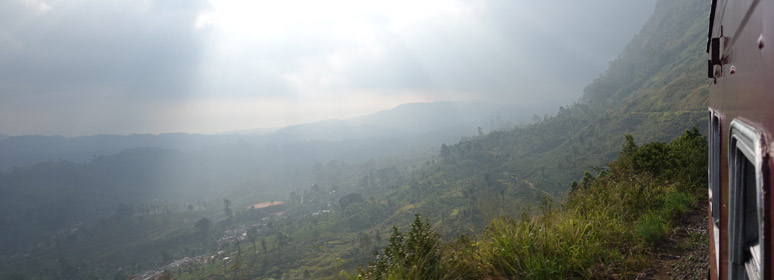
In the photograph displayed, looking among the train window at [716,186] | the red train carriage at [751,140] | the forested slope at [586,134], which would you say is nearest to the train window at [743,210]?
Result: the red train carriage at [751,140]

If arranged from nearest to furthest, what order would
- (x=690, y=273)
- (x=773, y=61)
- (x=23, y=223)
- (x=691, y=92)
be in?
(x=773, y=61) < (x=690, y=273) < (x=691, y=92) < (x=23, y=223)

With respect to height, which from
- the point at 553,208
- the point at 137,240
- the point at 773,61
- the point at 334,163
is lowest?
the point at 137,240

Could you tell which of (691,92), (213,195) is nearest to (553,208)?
(691,92)

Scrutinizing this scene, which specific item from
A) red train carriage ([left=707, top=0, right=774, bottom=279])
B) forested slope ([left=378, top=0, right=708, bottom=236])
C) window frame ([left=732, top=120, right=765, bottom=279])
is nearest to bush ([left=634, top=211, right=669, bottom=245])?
red train carriage ([left=707, top=0, right=774, bottom=279])

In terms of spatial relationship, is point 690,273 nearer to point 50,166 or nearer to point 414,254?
point 414,254

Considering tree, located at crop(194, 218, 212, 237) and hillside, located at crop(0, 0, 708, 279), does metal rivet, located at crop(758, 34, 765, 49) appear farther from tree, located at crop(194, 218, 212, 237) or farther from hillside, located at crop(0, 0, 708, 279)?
tree, located at crop(194, 218, 212, 237)

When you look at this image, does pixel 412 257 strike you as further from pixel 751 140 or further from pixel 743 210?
pixel 751 140

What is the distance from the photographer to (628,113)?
216ft

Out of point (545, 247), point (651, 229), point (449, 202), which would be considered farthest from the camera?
point (449, 202)

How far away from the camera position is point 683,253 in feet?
14.1

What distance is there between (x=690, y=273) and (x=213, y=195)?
177455 mm

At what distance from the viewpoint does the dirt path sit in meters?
3.85

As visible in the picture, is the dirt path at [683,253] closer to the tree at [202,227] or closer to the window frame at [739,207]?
the window frame at [739,207]

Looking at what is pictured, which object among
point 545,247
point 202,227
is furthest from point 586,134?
point 202,227
